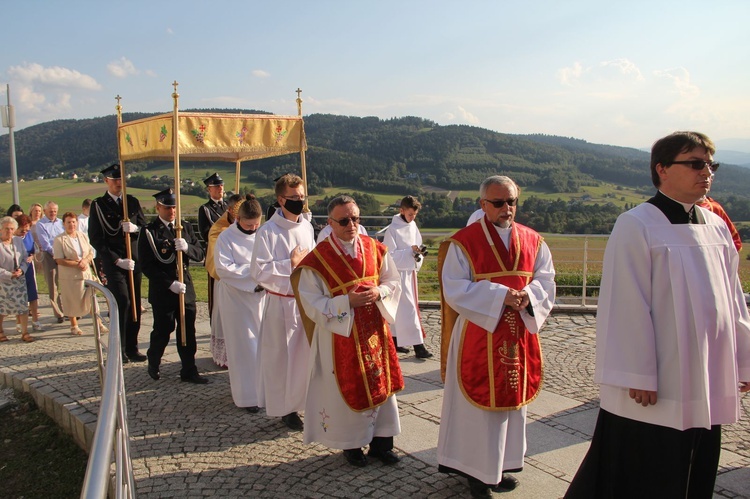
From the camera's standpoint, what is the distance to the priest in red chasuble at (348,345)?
14.2ft

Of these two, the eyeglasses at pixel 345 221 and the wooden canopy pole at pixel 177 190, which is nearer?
the eyeglasses at pixel 345 221

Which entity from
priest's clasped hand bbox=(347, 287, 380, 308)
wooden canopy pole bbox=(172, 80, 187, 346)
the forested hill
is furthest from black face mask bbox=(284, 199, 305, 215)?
the forested hill

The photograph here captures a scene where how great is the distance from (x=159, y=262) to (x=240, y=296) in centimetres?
120

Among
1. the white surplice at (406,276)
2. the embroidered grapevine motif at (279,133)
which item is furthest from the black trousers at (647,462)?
the embroidered grapevine motif at (279,133)

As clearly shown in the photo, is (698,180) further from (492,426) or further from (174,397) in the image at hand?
(174,397)

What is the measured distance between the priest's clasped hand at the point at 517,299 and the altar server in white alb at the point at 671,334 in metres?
0.76

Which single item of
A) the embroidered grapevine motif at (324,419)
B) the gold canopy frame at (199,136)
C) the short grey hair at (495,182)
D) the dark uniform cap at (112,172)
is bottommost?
the embroidered grapevine motif at (324,419)

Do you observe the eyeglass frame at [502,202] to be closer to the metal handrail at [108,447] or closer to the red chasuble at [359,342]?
the red chasuble at [359,342]

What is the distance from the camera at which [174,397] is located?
6.01 m

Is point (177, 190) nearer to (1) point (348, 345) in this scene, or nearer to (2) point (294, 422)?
(2) point (294, 422)

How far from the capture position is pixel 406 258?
7.91 m

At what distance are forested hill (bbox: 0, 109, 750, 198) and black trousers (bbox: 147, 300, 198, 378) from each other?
3945 centimetres

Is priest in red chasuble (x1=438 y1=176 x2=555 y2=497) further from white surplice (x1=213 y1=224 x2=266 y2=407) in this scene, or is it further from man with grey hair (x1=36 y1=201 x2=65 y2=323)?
man with grey hair (x1=36 y1=201 x2=65 y2=323)

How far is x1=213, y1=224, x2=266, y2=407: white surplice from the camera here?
5891 mm
